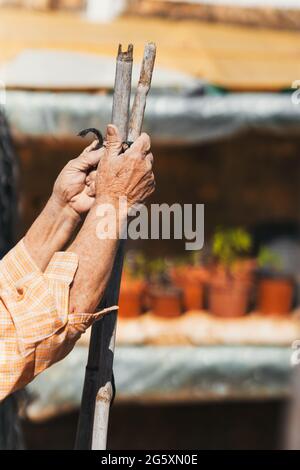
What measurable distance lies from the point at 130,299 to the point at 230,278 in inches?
21.7

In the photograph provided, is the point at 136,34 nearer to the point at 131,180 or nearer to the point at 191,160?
the point at 191,160

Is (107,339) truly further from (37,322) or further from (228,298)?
(228,298)

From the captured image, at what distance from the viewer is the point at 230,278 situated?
393 cm

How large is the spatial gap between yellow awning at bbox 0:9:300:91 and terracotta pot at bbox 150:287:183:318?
1.10 metres

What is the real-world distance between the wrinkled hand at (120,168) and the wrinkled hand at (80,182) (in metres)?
0.06

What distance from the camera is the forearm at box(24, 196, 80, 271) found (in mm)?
1537

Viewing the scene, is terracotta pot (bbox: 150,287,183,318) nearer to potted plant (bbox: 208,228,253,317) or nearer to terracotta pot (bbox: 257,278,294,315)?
potted plant (bbox: 208,228,253,317)

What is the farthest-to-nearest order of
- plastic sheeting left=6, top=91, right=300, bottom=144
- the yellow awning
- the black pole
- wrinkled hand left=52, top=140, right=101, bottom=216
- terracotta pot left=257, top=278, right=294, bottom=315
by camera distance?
terracotta pot left=257, top=278, right=294, bottom=315 → the yellow awning → plastic sheeting left=6, top=91, right=300, bottom=144 → the black pole → wrinkled hand left=52, top=140, right=101, bottom=216

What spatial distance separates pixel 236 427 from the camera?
4.68 meters

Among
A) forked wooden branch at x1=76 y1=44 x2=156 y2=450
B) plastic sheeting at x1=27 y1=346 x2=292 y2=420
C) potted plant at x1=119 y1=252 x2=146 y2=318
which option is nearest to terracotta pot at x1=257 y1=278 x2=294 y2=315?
plastic sheeting at x1=27 y1=346 x2=292 y2=420

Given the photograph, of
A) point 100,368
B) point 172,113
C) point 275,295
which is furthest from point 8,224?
point 275,295

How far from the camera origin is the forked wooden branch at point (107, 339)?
1.43 m

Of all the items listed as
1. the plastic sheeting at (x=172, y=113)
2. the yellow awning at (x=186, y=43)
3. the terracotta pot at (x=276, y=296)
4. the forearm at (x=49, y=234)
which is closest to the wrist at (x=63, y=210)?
the forearm at (x=49, y=234)

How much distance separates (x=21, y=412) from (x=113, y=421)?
203 cm
